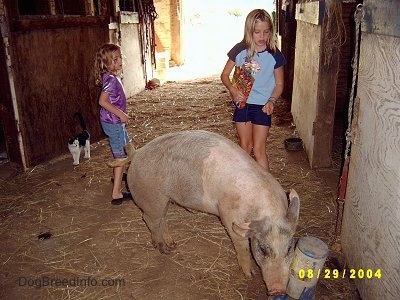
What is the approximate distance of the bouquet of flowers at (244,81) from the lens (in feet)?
12.8

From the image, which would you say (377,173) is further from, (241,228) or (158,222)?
(158,222)

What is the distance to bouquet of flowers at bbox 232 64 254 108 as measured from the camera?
3910 millimetres

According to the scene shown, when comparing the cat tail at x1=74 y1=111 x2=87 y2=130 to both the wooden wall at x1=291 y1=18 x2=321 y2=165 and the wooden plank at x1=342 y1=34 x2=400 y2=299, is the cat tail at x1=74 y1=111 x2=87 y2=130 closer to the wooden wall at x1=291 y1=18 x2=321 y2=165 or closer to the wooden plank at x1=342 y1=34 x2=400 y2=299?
the wooden wall at x1=291 y1=18 x2=321 y2=165

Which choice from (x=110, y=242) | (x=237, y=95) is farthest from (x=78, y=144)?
(x=237, y=95)

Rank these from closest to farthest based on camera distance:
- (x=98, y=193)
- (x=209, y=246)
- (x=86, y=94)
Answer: (x=209, y=246)
(x=98, y=193)
(x=86, y=94)

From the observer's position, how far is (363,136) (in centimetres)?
282

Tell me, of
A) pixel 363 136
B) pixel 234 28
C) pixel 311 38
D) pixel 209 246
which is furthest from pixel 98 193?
pixel 234 28

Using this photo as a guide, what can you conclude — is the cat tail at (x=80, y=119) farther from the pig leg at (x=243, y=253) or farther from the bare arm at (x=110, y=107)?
the pig leg at (x=243, y=253)

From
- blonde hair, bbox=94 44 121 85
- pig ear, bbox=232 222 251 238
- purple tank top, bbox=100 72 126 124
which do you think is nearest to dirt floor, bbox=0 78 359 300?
pig ear, bbox=232 222 251 238

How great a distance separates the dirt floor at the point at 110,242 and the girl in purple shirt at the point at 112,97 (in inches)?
27.8

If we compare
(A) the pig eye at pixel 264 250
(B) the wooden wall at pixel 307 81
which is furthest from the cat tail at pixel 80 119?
(A) the pig eye at pixel 264 250

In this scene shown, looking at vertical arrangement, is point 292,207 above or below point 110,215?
above

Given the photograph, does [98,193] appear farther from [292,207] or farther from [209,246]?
[292,207]

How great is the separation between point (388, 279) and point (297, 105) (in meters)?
4.92
